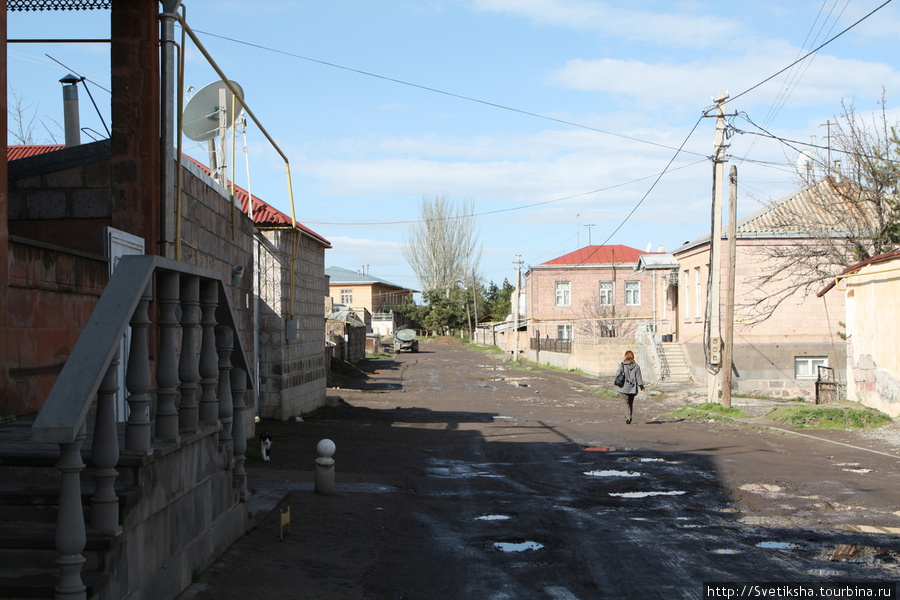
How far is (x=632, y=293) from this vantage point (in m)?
60.4

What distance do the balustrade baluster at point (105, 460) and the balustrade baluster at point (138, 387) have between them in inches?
13.1

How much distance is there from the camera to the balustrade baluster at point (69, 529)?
3334 mm

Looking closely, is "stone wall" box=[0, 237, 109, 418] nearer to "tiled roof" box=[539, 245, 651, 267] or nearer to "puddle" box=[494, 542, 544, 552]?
"puddle" box=[494, 542, 544, 552]

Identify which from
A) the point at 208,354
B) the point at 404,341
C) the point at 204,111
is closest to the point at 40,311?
the point at 208,354

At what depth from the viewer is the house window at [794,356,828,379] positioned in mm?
28188

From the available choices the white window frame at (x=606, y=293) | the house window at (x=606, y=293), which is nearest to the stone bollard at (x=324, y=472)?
the white window frame at (x=606, y=293)

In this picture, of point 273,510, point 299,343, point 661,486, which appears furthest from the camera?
point 299,343

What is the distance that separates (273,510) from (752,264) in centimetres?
2497

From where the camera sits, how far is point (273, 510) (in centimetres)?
736

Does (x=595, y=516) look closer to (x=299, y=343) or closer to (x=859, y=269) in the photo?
(x=299, y=343)

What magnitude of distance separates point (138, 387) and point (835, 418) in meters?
15.6

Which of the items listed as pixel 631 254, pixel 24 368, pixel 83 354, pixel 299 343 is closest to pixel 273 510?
pixel 24 368

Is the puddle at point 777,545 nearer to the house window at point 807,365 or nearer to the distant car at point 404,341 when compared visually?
the house window at point 807,365

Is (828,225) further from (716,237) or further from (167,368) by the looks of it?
(167,368)
